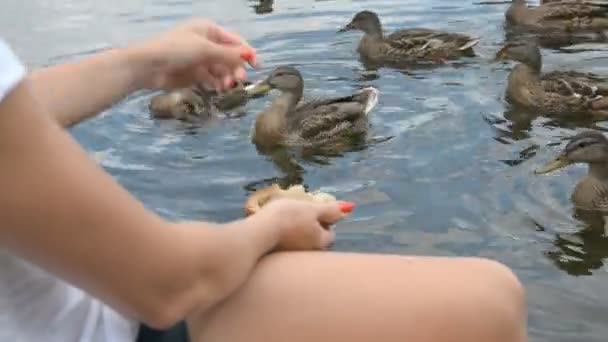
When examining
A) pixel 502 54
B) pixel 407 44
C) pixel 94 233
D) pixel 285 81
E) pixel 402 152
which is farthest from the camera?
pixel 407 44

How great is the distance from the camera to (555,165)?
630cm

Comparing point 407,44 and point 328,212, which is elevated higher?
point 328,212

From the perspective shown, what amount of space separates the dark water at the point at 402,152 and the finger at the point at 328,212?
1982 mm

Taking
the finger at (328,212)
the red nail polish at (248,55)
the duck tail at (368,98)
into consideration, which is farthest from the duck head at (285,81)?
the finger at (328,212)

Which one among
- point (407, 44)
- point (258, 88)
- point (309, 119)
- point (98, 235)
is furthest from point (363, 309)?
point (407, 44)

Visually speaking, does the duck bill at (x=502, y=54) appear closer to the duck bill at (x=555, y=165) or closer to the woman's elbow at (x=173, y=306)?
the duck bill at (x=555, y=165)

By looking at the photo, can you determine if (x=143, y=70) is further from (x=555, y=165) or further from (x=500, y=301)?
(x=555, y=165)

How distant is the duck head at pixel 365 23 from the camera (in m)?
9.38

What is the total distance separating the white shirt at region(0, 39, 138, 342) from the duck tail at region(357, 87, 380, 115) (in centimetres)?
533

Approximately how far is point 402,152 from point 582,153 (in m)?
1.10

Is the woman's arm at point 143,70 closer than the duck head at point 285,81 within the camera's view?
Yes

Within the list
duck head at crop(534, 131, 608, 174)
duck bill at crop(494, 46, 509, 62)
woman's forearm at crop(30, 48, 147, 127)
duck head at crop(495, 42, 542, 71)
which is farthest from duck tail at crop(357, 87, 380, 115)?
woman's forearm at crop(30, 48, 147, 127)

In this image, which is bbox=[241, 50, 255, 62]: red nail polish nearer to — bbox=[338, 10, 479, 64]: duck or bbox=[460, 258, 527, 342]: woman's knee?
bbox=[460, 258, 527, 342]: woman's knee

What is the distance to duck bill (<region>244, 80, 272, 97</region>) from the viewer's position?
26.4 feet
